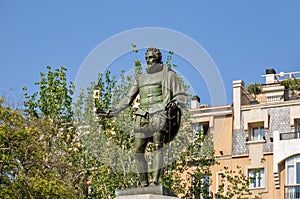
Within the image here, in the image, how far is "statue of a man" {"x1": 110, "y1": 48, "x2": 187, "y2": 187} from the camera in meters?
19.5

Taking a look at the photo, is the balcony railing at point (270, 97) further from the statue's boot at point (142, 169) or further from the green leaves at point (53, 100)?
the statue's boot at point (142, 169)

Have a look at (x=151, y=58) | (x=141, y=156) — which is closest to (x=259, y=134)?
(x=151, y=58)

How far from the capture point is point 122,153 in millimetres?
38844

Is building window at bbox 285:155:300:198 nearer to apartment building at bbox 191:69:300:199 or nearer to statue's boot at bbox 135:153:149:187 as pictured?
apartment building at bbox 191:69:300:199

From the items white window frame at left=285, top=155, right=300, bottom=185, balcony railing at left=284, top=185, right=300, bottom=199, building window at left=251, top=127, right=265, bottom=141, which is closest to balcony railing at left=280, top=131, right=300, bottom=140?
white window frame at left=285, top=155, right=300, bottom=185

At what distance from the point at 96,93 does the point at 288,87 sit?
18.6 meters

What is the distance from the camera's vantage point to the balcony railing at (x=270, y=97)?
5671cm

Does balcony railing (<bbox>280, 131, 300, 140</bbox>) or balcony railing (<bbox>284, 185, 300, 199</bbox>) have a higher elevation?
balcony railing (<bbox>280, 131, 300, 140</bbox>)

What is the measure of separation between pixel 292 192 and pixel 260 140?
10.4 ft

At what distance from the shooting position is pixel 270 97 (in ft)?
191

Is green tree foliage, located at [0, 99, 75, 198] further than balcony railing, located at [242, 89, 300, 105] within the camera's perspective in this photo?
No

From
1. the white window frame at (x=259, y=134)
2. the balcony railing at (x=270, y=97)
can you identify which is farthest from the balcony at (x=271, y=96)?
the white window frame at (x=259, y=134)

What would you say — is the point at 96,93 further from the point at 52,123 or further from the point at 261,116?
the point at 261,116

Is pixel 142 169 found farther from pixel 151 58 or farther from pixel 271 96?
pixel 271 96
